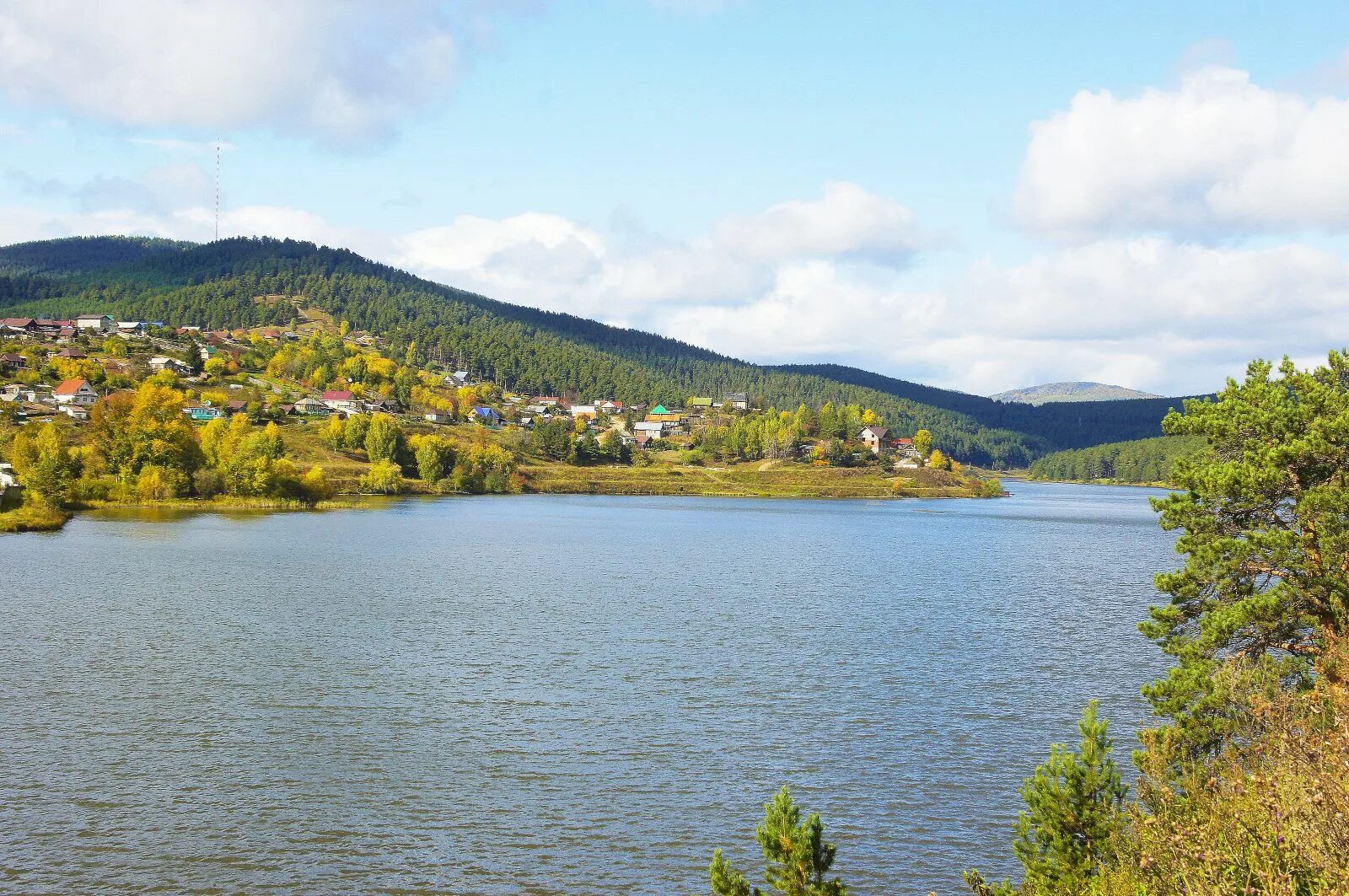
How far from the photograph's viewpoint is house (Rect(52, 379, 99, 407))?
480ft

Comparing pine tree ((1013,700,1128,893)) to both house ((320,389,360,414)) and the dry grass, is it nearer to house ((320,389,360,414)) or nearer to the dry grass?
the dry grass

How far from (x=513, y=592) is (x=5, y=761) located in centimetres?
3155

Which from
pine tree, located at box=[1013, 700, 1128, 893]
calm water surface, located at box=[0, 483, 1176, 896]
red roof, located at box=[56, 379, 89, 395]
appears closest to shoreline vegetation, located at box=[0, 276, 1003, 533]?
red roof, located at box=[56, 379, 89, 395]

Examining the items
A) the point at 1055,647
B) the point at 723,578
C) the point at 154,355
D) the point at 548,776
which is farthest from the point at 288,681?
the point at 154,355

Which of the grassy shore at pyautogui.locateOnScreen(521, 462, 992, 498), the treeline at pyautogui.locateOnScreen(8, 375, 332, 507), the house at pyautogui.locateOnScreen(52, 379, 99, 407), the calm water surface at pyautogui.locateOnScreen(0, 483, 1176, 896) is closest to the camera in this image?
the calm water surface at pyautogui.locateOnScreen(0, 483, 1176, 896)

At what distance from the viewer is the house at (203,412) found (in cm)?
15500

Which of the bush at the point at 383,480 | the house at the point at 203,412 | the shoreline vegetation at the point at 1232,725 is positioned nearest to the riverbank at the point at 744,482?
the bush at the point at 383,480

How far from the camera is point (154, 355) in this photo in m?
193

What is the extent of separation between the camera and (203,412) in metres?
157

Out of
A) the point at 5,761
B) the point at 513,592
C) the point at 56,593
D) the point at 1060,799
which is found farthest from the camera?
the point at 513,592

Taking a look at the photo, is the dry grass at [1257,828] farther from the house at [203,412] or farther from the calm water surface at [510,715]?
the house at [203,412]

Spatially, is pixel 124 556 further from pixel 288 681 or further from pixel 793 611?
pixel 793 611

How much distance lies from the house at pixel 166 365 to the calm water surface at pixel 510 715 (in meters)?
123

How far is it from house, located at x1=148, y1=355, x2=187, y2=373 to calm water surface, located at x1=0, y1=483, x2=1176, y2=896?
123m
